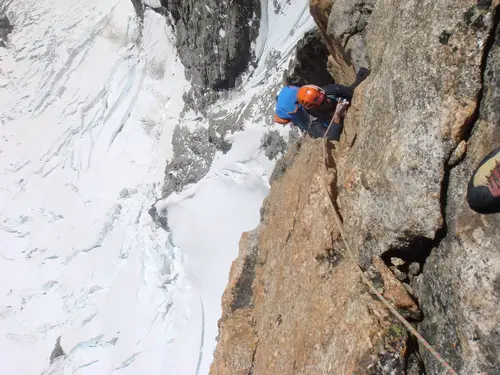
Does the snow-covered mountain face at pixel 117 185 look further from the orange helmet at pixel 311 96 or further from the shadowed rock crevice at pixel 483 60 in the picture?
the shadowed rock crevice at pixel 483 60

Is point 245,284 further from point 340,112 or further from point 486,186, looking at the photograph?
point 486,186

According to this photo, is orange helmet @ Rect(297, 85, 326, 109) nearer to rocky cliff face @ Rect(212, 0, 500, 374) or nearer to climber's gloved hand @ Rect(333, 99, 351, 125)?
climber's gloved hand @ Rect(333, 99, 351, 125)

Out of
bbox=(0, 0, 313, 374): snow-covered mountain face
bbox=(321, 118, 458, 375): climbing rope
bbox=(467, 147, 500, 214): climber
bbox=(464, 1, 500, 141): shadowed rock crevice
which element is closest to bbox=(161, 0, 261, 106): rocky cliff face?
bbox=(0, 0, 313, 374): snow-covered mountain face

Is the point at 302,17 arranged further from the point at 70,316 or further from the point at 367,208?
the point at 70,316

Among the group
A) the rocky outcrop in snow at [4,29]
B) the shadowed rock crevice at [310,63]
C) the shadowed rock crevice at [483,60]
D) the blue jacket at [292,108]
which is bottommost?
the rocky outcrop in snow at [4,29]

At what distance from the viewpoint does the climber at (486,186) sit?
8.96 ft

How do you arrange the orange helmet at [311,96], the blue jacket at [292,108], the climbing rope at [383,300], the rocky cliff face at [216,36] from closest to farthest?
the climbing rope at [383,300] → the orange helmet at [311,96] → the blue jacket at [292,108] → the rocky cliff face at [216,36]

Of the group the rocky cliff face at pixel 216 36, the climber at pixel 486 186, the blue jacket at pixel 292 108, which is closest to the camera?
the climber at pixel 486 186

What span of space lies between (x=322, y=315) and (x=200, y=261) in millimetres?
10920

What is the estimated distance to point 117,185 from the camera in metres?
18.2

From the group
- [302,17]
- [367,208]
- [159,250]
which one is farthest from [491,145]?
[159,250]

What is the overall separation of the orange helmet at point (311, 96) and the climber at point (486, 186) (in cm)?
266

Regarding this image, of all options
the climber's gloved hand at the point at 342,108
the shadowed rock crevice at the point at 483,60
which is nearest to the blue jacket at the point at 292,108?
the climber's gloved hand at the point at 342,108

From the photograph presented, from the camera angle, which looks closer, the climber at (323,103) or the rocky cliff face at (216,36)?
the climber at (323,103)
